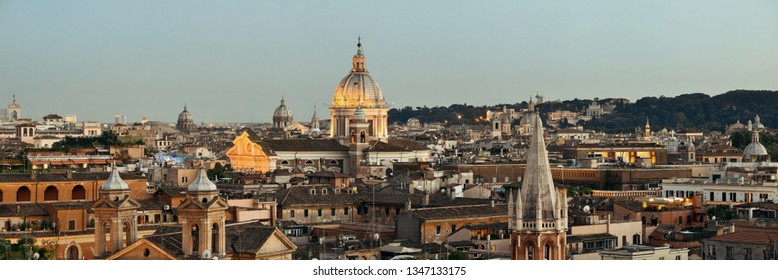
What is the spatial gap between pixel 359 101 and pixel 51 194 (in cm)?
2932

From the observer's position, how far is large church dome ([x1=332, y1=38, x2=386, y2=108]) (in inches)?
2114

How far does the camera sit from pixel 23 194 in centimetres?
2473

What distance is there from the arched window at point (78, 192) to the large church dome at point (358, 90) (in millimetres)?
28930

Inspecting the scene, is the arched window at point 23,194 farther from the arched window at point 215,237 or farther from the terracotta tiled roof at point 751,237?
the terracotta tiled roof at point 751,237

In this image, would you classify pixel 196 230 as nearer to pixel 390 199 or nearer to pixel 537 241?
pixel 537 241

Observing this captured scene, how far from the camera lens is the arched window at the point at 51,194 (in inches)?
968

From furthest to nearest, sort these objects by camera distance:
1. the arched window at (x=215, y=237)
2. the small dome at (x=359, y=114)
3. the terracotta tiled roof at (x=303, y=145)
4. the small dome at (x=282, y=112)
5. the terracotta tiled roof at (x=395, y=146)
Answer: the small dome at (x=282, y=112), the small dome at (x=359, y=114), the terracotta tiled roof at (x=395, y=146), the terracotta tiled roof at (x=303, y=145), the arched window at (x=215, y=237)

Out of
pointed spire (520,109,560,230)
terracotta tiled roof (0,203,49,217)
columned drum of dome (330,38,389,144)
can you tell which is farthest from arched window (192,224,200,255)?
columned drum of dome (330,38,389,144)

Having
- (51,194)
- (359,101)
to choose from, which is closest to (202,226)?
(51,194)

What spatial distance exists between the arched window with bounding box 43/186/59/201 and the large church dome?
29.1m

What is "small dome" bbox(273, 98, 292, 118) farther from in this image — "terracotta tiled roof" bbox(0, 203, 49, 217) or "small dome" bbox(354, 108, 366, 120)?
"terracotta tiled roof" bbox(0, 203, 49, 217)

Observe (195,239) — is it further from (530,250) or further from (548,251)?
(548,251)

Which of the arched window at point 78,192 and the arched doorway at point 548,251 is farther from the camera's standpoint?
the arched window at point 78,192

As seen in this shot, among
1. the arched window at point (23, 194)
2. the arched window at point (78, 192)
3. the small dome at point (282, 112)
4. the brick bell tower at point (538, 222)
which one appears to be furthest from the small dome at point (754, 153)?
the small dome at point (282, 112)
